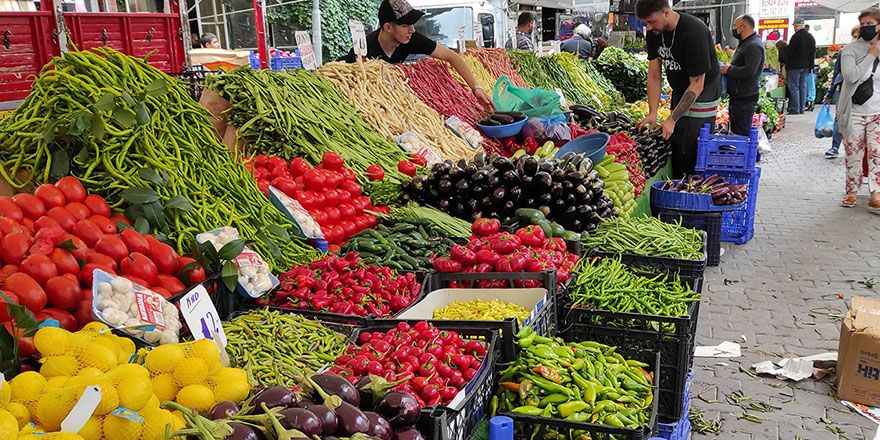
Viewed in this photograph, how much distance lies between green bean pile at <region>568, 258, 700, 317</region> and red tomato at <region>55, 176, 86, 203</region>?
2.21 m

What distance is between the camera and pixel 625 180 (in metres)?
5.45

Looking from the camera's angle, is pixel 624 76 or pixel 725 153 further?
pixel 624 76

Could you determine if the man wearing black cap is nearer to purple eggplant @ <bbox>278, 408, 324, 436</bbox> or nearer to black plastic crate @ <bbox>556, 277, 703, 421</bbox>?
black plastic crate @ <bbox>556, 277, 703, 421</bbox>

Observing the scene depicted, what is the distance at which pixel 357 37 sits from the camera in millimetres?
5762

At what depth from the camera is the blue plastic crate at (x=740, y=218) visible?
694 cm

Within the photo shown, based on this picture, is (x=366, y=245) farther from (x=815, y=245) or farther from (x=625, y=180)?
(x=815, y=245)

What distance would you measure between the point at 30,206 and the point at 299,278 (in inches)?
42.7

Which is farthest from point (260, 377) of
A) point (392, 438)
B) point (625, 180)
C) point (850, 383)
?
point (625, 180)

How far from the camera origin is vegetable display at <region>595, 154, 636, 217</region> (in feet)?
17.1

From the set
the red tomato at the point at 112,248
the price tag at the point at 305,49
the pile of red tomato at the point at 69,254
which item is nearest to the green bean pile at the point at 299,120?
the price tag at the point at 305,49

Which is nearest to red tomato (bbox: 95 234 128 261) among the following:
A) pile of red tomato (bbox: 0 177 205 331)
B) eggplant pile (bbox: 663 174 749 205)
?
pile of red tomato (bbox: 0 177 205 331)

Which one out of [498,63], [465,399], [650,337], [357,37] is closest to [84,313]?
[465,399]

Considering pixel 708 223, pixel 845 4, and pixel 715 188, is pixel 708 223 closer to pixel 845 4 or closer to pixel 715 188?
pixel 715 188

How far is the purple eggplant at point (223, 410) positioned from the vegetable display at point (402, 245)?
1.76 meters
